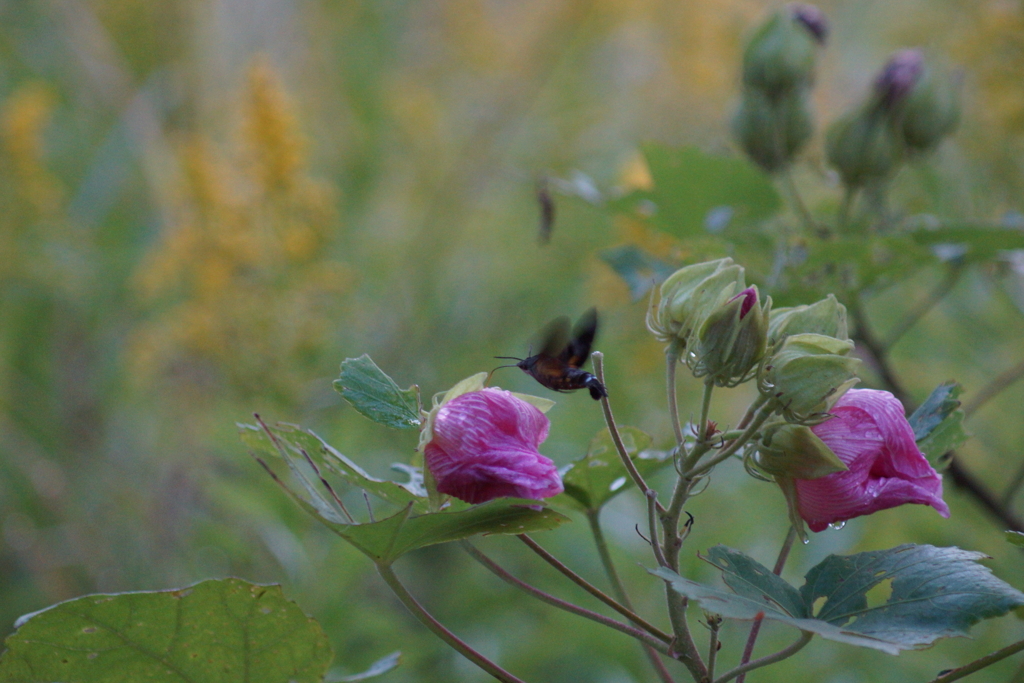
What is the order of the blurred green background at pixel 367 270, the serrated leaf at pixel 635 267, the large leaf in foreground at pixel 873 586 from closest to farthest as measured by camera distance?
the large leaf in foreground at pixel 873 586 < the serrated leaf at pixel 635 267 < the blurred green background at pixel 367 270

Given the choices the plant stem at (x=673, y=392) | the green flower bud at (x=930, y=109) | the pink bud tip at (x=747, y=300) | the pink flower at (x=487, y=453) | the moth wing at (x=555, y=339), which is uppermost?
the green flower bud at (x=930, y=109)

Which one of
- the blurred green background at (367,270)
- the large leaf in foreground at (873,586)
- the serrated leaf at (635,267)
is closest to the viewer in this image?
the large leaf in foreground at (873,586)

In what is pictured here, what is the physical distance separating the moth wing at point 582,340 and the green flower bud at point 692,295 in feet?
0.06

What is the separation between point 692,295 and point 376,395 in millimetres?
101

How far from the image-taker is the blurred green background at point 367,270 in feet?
2.08

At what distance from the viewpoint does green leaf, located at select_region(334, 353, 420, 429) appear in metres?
0.25

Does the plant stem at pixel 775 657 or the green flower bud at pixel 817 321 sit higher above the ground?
the green flower bud at pixel 817 321

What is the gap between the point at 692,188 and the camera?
18.3 inches

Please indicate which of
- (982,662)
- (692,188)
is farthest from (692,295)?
(692,188)

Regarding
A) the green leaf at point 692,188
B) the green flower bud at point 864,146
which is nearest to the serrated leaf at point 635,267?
the green leaf at point 692,188

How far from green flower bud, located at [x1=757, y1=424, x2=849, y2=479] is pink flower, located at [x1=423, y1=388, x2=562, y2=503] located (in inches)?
2.2

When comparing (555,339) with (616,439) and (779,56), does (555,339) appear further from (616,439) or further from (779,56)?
(779,56)

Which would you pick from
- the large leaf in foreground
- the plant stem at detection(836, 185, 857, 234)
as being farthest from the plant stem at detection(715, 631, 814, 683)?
the plant stem at detection(836, 185, 857, 234)

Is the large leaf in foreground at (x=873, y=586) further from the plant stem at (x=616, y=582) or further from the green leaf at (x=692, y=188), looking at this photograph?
the green leaf at (x=692, y=188)
